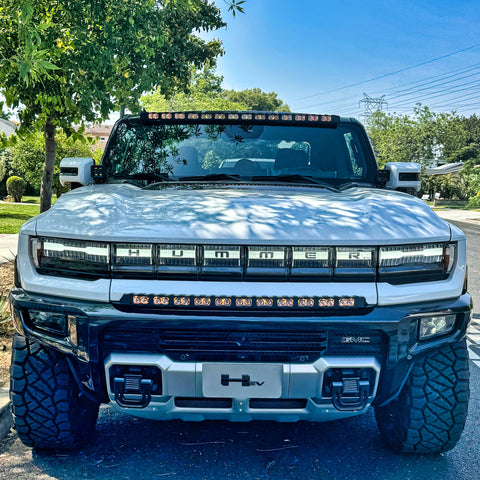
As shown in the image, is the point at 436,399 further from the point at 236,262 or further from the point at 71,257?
the point at 71,257

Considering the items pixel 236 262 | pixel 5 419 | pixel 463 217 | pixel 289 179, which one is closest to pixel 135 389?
pixel 236 262

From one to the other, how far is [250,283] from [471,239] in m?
17.7

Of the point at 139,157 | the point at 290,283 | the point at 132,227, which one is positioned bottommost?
the point at 290,283

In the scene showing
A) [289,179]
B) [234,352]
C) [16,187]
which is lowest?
[16,187]

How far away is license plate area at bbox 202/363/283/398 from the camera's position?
2.76 metres

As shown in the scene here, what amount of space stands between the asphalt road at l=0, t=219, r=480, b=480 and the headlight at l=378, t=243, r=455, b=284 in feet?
3.59

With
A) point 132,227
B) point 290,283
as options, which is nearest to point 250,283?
point 290,283

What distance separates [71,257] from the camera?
2867mm

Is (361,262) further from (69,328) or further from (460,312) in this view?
(69,328)

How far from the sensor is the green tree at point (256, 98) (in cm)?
11688

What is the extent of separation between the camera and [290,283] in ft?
9.09

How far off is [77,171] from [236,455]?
218 cm

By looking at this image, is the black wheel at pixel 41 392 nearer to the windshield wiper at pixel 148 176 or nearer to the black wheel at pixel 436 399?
the windshield wiper at pixel 148 176

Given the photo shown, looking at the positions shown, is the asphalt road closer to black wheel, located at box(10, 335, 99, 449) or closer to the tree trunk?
black wheel, located at box(10, 335, 99, 449)
